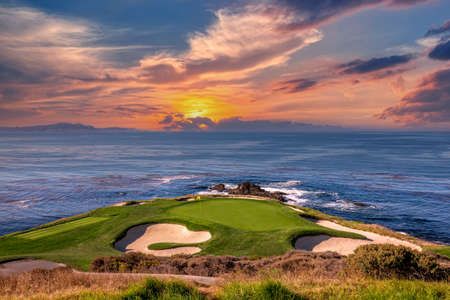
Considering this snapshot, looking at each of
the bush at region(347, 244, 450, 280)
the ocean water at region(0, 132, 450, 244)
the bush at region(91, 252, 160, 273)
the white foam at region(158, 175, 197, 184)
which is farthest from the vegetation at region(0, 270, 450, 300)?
the white foam at region(158, 175, 197, 184)

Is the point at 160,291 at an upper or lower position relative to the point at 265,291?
lower

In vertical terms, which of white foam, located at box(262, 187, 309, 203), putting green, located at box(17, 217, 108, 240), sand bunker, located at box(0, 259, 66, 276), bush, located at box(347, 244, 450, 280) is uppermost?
bush, located at box(347, 244, 450, 280)

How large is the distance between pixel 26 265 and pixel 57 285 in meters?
6.66

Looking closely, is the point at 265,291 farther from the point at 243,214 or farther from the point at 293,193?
the point at 293,193

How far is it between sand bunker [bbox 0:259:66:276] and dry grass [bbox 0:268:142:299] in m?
3.20

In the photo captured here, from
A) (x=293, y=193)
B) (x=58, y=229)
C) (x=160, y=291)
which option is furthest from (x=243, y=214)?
(x=293, y=193)

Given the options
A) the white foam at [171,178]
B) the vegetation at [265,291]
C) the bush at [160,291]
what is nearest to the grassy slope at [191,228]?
the vegetation at [265,291]

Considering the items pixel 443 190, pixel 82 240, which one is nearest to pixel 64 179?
pixel 82 240

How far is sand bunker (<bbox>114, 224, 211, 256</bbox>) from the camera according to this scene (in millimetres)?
16641

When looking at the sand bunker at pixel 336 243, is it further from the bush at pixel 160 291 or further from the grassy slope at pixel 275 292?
the bush at pixel 160 291

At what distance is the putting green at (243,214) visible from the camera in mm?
19047

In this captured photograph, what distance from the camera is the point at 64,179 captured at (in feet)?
183

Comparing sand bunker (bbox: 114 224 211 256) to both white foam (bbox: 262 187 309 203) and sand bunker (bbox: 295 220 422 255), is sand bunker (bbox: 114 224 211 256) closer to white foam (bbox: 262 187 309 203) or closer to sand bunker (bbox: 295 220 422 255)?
sand bunker (bbox: 295 220 422 255)

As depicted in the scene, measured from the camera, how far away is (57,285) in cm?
725
